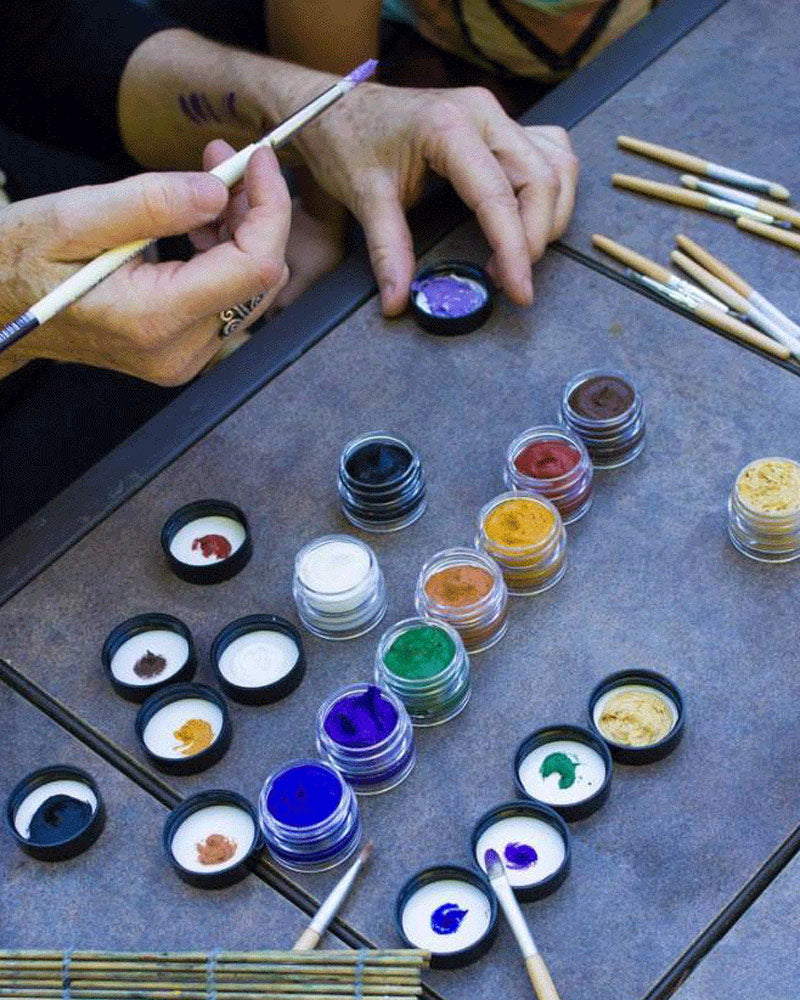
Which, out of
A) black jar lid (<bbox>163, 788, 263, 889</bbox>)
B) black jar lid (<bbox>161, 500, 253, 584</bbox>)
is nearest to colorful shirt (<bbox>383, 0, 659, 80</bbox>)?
black jar lid (<bbox>161, 500, 253, 584</bbox>)

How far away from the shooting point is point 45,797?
1546 millimetres

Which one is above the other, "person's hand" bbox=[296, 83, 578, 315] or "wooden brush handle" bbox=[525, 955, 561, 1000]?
"person's hand" bbox=[296, 83, 578, 315]

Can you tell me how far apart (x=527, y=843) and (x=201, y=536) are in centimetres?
52

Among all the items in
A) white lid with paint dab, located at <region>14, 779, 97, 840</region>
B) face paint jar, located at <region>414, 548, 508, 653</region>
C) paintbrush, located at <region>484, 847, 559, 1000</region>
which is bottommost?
paintbrush, located at <region>484, 847, 559, 1000</region>

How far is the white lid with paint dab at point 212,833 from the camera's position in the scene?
1.47 metres

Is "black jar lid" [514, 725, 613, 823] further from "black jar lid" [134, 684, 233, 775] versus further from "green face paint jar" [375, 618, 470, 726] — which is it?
"black jar lid" [134, 684, 233, 775]

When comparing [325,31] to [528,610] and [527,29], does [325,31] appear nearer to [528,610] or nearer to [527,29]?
[527,29]

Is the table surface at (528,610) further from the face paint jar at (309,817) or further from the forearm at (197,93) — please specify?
the forearm at (197,93)

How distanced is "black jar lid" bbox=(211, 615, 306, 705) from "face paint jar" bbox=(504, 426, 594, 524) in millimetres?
301

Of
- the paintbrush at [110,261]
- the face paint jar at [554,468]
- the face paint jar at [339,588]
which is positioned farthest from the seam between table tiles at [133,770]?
the face paint jar at [554,468]

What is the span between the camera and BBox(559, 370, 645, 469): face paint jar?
68.4 inches

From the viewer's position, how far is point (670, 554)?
1.67 meters

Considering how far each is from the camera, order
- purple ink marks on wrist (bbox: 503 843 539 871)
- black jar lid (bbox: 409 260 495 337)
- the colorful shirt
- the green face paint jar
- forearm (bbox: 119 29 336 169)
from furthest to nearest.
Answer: the colorful shirt, forearm (bbox: 119 29 336 169), black jar lid (bbox: 409 260 495 337), the green face paint jar, purple ink marks on wrist (bbox: 503 843 539 871)

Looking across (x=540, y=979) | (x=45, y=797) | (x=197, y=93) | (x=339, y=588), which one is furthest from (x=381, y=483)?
(x=197, y=93)
